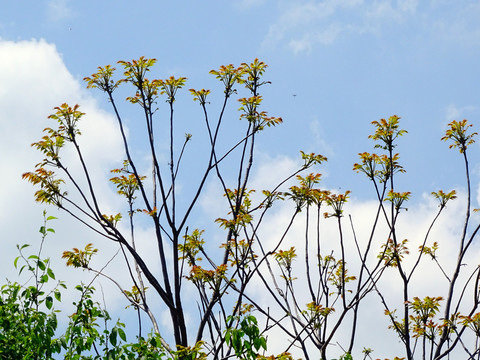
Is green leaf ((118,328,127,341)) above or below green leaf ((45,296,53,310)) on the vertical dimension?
below

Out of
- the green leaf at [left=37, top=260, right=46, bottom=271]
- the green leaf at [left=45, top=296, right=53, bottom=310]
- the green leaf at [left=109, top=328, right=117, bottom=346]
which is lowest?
the green leaf at [left=109, top=328, right=117, bottom=346]

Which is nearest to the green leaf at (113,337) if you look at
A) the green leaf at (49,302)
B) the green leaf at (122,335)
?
the green leaf at (122,335)

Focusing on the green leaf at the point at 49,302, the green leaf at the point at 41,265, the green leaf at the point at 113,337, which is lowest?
the green leaf at the point at 113,337

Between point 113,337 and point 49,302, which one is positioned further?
point 49,302

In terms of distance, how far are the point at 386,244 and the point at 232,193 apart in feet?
7.94

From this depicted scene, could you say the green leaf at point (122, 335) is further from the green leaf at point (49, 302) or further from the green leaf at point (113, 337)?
the green leaf at point (49, 302)

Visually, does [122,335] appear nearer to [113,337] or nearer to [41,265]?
[113,337]

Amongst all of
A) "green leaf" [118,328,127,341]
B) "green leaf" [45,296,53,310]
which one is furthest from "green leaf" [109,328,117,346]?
"green leaf" [45,296,53,310]

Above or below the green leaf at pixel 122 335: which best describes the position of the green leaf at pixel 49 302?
above

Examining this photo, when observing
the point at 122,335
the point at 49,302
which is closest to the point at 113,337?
the point at 122,335

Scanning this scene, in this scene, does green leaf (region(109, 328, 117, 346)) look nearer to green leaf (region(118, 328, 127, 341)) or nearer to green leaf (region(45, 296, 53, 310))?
green leaf (region(118, 328, 127, 341))

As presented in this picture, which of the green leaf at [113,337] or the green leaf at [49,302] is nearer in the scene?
the green leaf at [113,337]

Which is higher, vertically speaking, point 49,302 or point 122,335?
point 49,302

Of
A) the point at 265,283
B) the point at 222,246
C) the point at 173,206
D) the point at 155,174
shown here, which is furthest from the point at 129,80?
the point at 265,283
